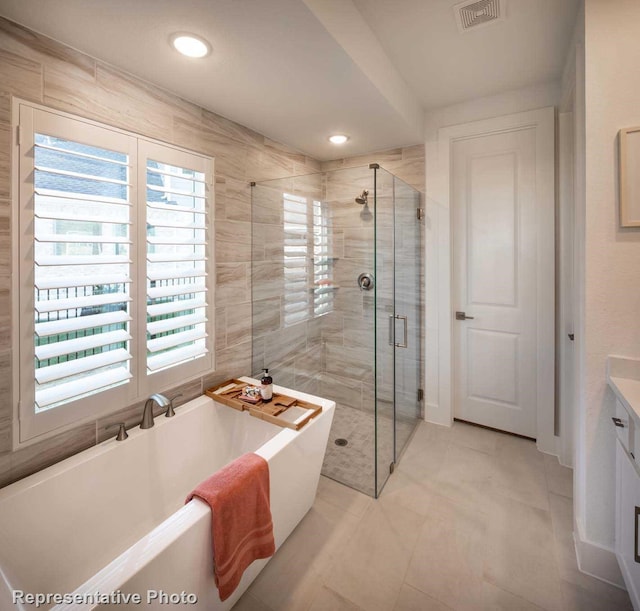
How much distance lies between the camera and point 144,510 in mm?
1726

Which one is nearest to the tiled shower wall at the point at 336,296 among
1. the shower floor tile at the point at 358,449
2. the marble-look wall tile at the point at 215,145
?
the shower floor tile at the point at 358,449

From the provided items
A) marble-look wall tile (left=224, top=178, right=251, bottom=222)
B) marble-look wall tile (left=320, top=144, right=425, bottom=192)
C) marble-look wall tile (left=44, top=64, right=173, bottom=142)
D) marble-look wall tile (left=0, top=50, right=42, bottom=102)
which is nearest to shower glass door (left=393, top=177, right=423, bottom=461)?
marble-look wall tile (left=320, top=144, right=425, bottom=192)

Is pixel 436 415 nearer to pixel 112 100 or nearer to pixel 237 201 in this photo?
pixel 237 201

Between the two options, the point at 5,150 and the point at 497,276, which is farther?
the point at 497,276

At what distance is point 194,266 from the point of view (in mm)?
2059

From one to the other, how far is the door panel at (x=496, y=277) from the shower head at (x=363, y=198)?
97 cm

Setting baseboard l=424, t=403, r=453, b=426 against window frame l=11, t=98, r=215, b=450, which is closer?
window frame l=11, t=98, r=215, b=450

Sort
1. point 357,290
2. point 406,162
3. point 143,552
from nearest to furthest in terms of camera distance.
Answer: point 143,552 < point 357,290 < point 406,162

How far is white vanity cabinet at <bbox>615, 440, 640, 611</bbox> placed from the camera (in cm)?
118

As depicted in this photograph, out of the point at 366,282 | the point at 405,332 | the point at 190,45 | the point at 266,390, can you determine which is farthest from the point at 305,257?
the point at 190,45

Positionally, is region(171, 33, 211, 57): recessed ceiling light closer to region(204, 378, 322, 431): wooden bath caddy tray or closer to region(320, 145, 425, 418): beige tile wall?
region(320, 145, 425, 418): beige tile wall

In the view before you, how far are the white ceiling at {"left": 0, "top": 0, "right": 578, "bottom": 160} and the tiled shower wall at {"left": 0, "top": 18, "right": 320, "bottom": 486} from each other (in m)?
0.09

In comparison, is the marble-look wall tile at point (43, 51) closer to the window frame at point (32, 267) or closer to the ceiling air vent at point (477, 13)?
the window frame at point (32, 267)

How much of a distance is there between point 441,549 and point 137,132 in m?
2.66
